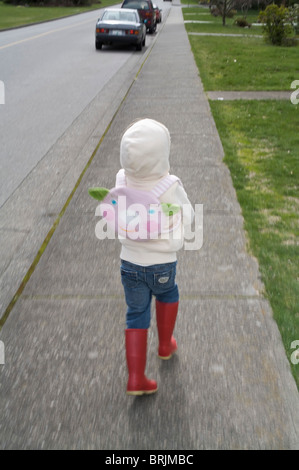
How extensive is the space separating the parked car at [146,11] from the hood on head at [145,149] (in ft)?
75.2

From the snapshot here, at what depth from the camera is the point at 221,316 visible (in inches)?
122

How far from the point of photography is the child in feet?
7.00

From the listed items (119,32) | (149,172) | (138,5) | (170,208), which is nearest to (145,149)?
(149,172)

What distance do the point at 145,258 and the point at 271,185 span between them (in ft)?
10.5

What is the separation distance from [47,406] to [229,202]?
2.96 m

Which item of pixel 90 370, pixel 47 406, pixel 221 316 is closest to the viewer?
pixel 47 406

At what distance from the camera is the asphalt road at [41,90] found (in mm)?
6535

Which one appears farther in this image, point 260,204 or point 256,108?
point 256,108

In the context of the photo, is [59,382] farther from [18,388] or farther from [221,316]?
[221,316]
